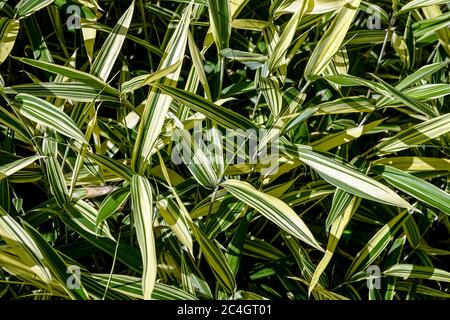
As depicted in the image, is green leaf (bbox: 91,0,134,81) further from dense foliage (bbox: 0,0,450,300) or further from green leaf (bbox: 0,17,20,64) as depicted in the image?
green leaf (bbox: 0,17,20,64)

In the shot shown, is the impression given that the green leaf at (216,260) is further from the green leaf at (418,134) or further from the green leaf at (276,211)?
the green leaf at (418,134)

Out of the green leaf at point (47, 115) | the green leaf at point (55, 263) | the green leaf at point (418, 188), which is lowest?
the green leaf at point (55, 263)

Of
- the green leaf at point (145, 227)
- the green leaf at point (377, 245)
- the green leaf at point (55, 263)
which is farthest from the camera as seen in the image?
the green leaf at point (377, 245)

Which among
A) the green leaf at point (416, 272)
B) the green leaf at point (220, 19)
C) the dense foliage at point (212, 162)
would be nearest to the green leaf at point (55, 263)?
the dense foliage at point (212, 162)

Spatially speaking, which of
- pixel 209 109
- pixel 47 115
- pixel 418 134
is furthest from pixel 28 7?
pixel 418 134

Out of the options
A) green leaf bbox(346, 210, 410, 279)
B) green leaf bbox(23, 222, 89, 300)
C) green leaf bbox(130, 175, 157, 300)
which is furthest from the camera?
green leaf bbox(346, 210, 410, 279)

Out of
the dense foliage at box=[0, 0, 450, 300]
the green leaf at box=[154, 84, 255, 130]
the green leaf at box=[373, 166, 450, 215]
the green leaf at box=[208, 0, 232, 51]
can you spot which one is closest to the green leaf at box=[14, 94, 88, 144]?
the dense foliage at box=[0, 0, 450, 300]

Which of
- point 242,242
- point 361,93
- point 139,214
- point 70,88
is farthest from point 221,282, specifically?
point 361,93

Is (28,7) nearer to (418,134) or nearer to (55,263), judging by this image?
(55,263)
